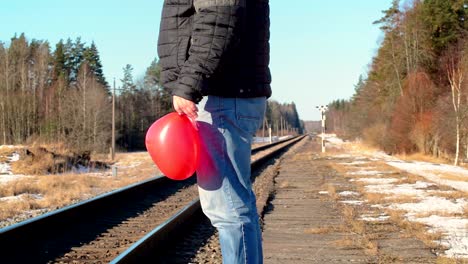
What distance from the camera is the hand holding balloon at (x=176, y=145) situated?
2.62 metres

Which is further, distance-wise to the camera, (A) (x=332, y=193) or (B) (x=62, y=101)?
(B) (x=62, y=101)

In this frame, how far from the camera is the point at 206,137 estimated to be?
267cm

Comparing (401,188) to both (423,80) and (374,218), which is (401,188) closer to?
(374,218)

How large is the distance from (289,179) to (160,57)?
1097cm

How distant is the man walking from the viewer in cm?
258

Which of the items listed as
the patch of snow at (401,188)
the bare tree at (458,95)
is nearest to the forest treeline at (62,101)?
the bare tree at (458,95)

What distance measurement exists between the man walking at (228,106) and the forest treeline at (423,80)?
23817 millimetres

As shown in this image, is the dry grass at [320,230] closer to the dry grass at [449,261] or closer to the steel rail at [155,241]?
the steel rail at [155,241]

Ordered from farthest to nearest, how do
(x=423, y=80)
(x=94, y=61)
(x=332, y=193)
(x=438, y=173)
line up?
(x=94, y=61) → (x=423, y=80) → (x=438, y=173) → (x=332, y=193)

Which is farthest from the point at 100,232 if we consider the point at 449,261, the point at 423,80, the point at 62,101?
the point at 62,101

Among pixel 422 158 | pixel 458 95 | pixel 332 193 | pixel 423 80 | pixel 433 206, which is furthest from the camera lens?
pixel 423 80

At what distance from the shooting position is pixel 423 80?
3425 cm

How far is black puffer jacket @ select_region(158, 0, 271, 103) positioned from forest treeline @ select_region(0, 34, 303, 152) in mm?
44496

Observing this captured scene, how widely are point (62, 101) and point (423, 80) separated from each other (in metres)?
39.8
